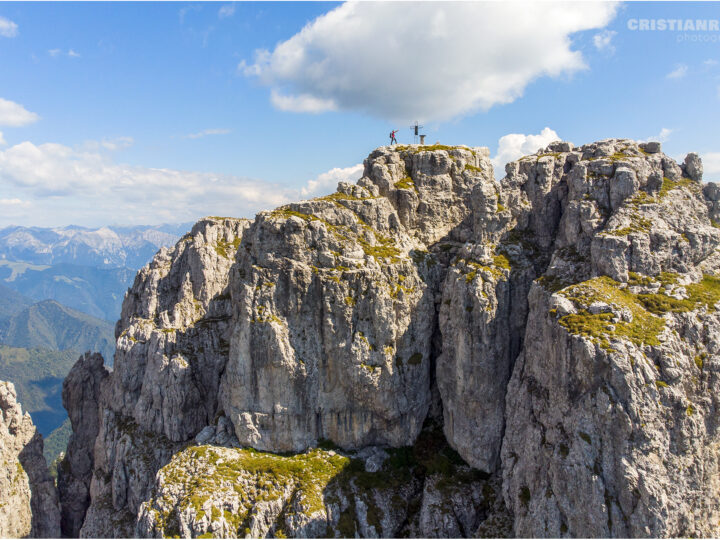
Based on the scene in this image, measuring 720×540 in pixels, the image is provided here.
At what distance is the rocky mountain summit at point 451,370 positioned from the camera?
39.8 metres

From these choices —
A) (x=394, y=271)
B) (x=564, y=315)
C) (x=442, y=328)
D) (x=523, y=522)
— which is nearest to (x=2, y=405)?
(x=394, y=271)

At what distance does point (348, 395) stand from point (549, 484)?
29.5 meters

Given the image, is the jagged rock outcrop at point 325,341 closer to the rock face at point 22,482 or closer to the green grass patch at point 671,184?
the green grass patch at point 671,184

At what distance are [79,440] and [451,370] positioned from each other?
3288 inches

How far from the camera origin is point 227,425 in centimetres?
6544

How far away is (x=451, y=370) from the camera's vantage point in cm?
5978

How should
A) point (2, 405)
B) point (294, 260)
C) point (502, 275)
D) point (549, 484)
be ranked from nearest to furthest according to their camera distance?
point (549, 484) < point (502, 275) < point (294, 260) < point (2, 405)

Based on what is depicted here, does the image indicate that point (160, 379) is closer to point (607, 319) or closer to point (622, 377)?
point (607, 319)

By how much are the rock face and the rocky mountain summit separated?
32.6ft

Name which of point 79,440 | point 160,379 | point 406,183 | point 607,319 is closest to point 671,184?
point 607,319

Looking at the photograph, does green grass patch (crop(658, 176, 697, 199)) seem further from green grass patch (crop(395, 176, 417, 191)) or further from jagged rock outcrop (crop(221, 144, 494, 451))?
green grass patch (crop(395, 176, 417, 191))

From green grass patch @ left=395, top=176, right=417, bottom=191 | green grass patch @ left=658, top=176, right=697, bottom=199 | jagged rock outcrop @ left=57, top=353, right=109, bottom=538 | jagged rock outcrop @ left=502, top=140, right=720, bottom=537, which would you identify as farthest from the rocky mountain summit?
jagged rock outcrop @ left=57, top=353, right=109, bottom=538

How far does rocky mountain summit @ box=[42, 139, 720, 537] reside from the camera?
39.8 meters

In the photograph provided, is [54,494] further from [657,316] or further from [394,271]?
[657,316]
